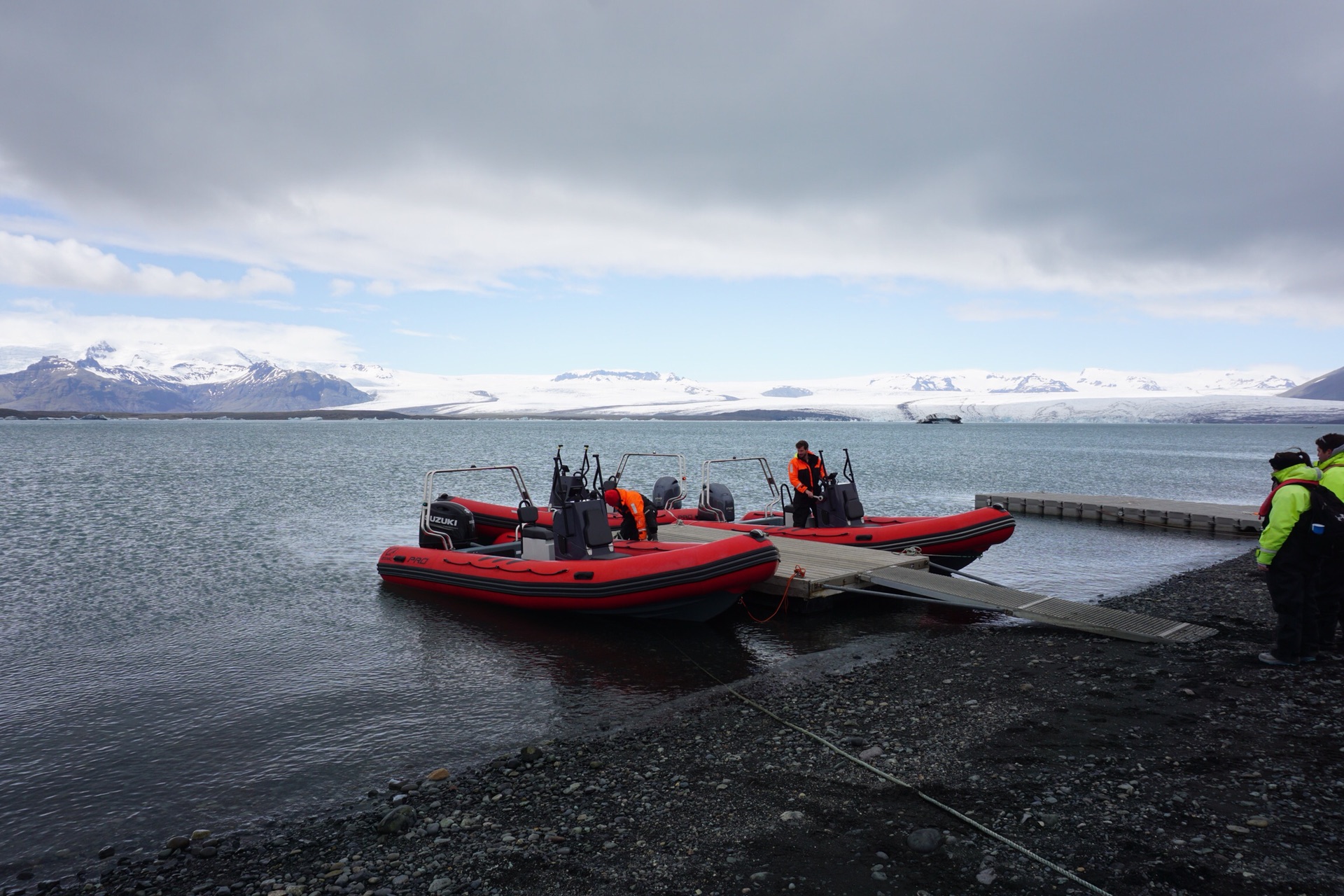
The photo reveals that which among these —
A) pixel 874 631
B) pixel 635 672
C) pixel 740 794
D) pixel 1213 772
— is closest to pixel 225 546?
pixel 635 672

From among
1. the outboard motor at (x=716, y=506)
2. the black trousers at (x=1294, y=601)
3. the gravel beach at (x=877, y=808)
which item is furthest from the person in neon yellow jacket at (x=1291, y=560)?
the outboard motor at (x=716, y=506)

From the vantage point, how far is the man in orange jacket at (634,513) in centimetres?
1068

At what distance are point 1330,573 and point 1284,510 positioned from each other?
0.98 metres

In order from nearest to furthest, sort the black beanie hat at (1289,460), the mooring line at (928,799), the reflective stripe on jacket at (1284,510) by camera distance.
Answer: the mooring line at (928,799)
the reflective stripe on jacket at (1284,510)
the black beanie hat at (1289,460)

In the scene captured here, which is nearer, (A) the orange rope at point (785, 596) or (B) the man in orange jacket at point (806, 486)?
(A) the orange rope at point (785, 596)

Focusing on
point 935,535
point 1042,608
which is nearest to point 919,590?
point 1042,608

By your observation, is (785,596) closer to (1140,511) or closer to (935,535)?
(935,535)

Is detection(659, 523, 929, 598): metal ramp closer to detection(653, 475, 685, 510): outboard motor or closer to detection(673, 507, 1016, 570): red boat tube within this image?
detection(673, 507, 1016, 570): red boat tube

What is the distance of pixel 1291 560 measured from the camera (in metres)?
5.87

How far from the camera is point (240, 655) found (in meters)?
8.52

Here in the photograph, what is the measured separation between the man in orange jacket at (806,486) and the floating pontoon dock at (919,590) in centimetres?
94

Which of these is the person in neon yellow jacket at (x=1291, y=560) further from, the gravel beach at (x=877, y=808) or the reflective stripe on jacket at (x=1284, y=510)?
the gravel beach at (x=877, y=808)

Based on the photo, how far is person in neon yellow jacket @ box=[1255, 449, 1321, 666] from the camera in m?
5.77

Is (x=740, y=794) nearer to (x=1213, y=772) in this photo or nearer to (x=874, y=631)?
(x=1213, y=772)
